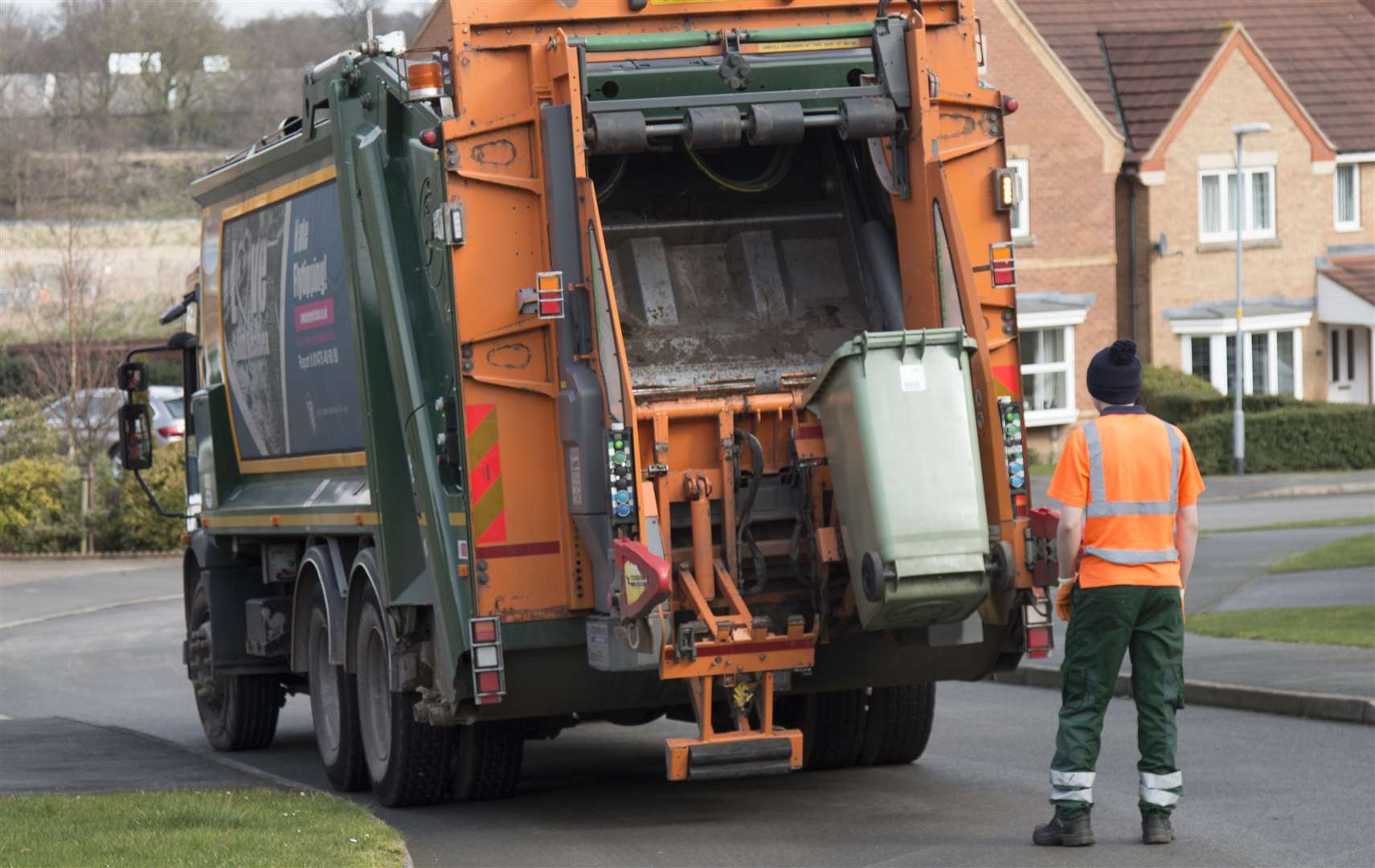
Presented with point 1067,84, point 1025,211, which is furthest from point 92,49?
point 1067,84

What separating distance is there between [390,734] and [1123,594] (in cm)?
356

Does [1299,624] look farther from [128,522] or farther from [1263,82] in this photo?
[1263,82]

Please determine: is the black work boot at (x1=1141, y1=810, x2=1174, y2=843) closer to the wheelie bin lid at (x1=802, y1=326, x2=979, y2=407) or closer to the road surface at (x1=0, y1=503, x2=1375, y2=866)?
the road surface at (x1=0, y1=503, x2=1375, y2=866)

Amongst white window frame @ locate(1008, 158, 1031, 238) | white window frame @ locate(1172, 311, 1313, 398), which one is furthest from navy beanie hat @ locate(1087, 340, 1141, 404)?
white window frame @ locate(1172, 311, 1313, 398)

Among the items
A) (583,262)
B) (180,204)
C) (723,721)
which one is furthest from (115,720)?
(180,204)

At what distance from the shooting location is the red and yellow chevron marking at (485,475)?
8055mm

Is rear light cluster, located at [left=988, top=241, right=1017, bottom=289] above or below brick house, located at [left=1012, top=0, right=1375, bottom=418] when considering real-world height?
below

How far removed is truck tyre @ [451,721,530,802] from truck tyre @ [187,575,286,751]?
336 centimetres

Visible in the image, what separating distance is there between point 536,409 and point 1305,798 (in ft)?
11.6

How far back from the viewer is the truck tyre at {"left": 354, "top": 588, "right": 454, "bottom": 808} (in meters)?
9.11

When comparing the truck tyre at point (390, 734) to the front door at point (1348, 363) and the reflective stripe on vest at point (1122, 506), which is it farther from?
the front door at point (1348, 363)

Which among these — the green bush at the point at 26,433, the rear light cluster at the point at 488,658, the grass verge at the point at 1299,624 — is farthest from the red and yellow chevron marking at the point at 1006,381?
the green bush at the point at 26,433

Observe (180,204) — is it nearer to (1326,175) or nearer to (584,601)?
(1326,175)

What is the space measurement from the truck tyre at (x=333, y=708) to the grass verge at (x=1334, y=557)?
1087 centimetres
